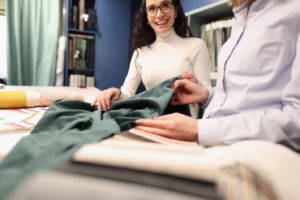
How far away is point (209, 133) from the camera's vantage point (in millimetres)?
595

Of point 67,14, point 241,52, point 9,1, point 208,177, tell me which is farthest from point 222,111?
point 9,1

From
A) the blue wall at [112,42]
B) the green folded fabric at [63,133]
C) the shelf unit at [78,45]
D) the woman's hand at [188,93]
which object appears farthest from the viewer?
the blue wall at [112,42]

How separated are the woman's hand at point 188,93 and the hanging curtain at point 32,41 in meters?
2.48

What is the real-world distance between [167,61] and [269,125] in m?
1.12

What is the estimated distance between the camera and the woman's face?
5.18 feet

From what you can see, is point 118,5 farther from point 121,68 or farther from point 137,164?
point 137,164

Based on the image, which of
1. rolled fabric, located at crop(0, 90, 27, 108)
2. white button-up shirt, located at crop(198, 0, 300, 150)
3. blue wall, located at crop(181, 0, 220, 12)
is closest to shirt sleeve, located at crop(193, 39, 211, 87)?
white button-up shirt, located at crop(198, 0, 300, 150)

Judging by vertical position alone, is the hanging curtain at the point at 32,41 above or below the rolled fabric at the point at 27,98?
above

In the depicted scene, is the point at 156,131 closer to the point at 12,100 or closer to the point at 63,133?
the point at 63,133

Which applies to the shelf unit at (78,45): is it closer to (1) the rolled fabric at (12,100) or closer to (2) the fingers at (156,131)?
(1) the rolled fabric at (12,100)

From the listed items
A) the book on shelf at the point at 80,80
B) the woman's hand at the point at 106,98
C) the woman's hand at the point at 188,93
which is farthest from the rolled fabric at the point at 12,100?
the book on shelf at the point at 80,80

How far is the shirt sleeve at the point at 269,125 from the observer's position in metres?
0.54

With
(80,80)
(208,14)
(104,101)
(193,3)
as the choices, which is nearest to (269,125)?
(104,101)

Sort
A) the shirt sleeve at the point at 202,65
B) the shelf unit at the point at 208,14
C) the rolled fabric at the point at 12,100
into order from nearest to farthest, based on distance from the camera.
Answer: the rolled fabric at the point at 12,100, the shirt sleeve at the point at 202,65, the shelf unit at the point at 208,14
